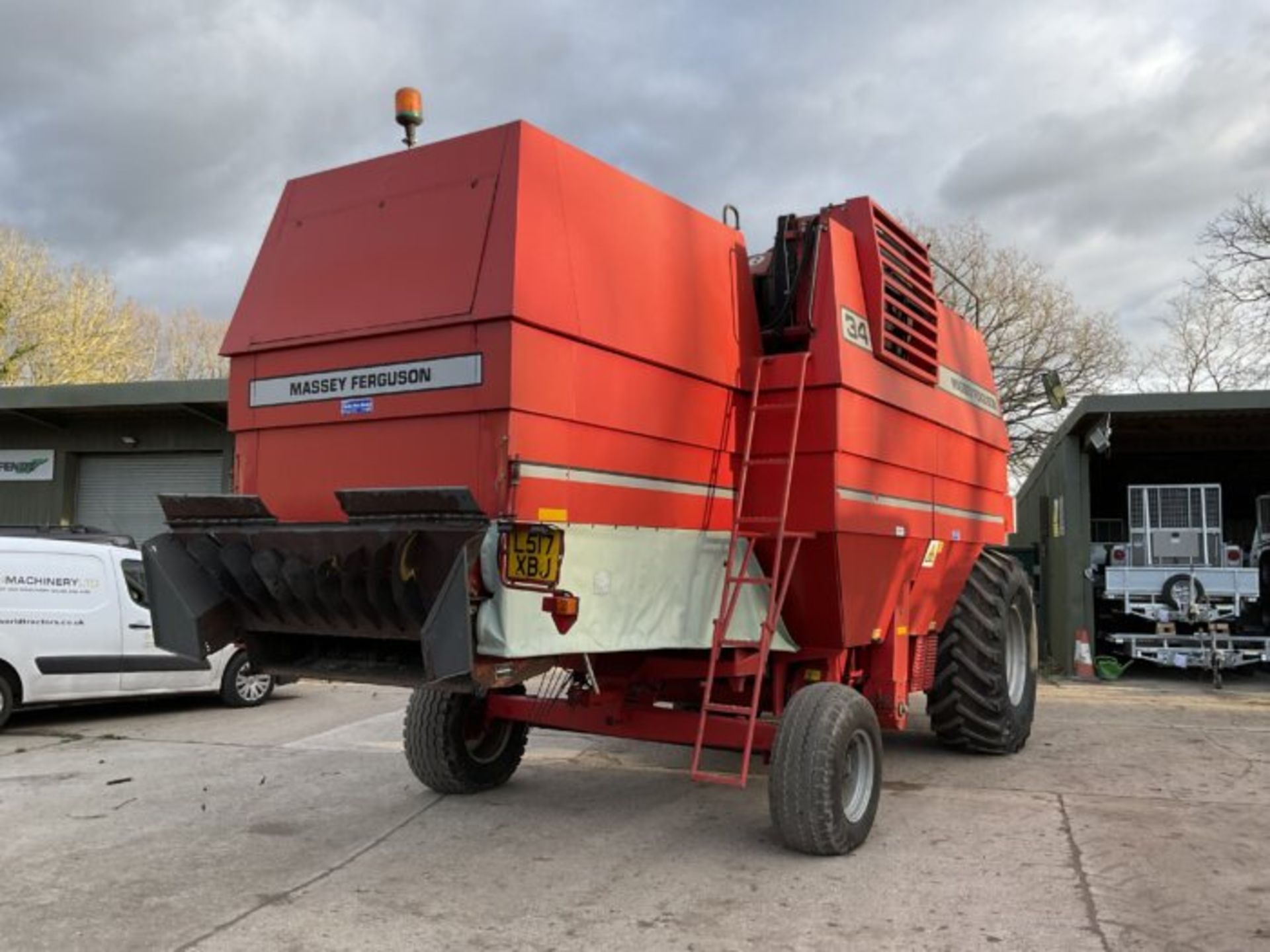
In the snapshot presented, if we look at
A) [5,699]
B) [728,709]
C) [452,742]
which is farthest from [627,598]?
[5,699]

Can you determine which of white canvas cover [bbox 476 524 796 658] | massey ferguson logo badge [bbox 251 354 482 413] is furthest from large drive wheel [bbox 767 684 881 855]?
massey ferguson logo badge [bbox 251 354 482 413]

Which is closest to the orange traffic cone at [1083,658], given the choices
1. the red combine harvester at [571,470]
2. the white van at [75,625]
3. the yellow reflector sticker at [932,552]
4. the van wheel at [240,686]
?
the yellow reflector sticker at [932,552]

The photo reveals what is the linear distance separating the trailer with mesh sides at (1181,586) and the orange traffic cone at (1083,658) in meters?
0.50

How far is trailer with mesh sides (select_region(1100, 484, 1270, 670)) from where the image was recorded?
1412 cm

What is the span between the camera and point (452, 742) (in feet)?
21.0

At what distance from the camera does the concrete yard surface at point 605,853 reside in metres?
4.23

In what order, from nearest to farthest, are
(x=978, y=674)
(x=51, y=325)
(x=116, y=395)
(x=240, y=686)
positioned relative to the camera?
(x=978, y=674) → (x=240, y=686) → (x=116, y=395) → (x=51, y=325)

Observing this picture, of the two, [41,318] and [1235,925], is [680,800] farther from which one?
[41,318]

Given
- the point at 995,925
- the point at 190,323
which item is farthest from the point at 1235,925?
the point at 190,323

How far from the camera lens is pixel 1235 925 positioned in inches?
169

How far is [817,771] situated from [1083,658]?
10.9 meters

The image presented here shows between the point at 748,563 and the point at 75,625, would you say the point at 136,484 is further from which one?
the point at 748,563

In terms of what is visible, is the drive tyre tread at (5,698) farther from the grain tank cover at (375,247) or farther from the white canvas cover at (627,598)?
the white canvas cover at (627,598)

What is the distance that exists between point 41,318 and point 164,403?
1493cm
